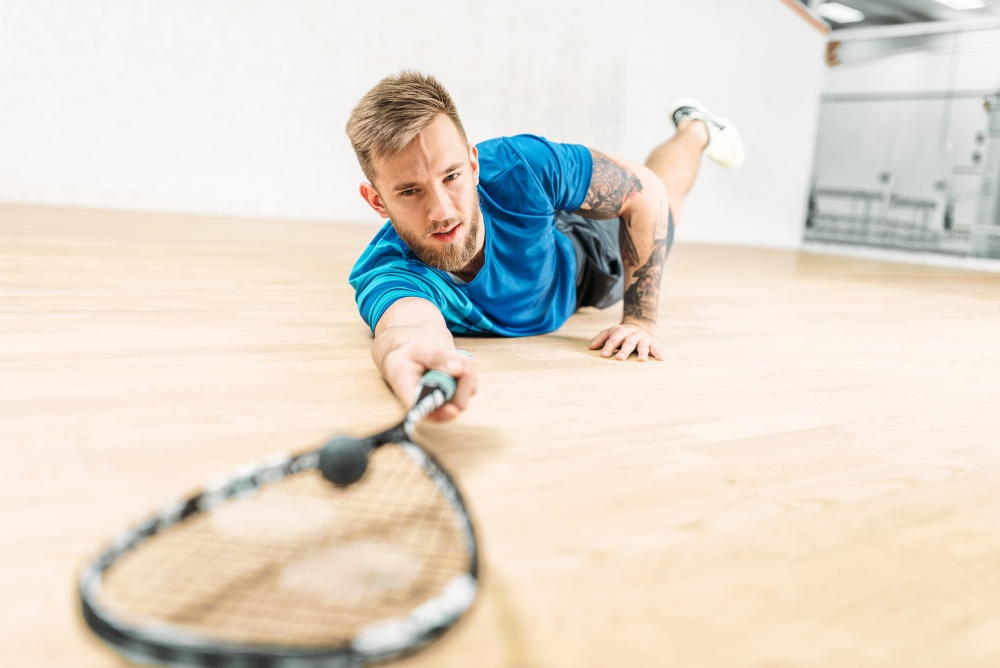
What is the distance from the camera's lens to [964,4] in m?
8.84

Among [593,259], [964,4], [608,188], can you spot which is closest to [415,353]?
[608,188]

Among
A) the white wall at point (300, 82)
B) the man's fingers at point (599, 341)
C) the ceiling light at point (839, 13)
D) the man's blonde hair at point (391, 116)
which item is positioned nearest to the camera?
the man's blonde hair at point (391, 116)

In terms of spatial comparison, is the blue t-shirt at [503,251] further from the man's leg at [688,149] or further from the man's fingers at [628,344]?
the man's leg at [688,149]

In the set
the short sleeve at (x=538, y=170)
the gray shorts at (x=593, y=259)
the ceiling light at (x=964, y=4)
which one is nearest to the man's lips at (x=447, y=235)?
the short sleeve at (x=538, y=170)

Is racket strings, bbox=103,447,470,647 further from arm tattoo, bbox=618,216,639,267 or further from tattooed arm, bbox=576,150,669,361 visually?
arm tattoo, bbox=618,216,639,267

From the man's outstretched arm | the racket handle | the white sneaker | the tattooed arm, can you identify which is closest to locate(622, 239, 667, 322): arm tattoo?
the tattooed arm

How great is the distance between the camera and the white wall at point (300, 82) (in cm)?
440

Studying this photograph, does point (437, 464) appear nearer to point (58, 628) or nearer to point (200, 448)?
point (58, 628)

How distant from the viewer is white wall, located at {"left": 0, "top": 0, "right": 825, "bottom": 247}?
440 centimetres

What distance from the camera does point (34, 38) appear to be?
4285 mm

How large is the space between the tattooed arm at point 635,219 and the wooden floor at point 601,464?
5.3 inches

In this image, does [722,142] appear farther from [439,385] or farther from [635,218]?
[439,385]

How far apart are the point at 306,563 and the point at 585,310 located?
1679 millimetres

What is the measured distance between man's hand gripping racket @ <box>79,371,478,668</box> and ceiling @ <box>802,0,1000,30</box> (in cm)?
1014
